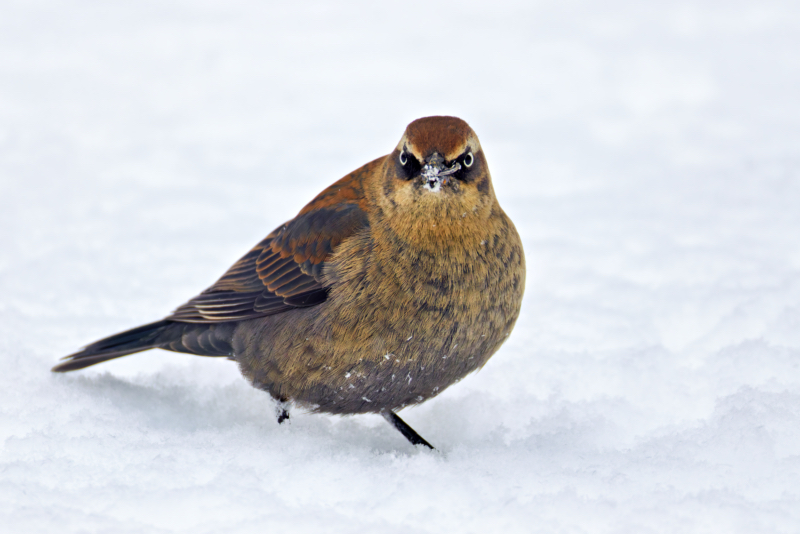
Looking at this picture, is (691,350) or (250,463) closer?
(250,463)

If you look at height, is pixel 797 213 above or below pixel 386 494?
above

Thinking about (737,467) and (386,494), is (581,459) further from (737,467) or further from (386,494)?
(386,494)

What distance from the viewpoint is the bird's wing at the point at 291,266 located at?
4012mm

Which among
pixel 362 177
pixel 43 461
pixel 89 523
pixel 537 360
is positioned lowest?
pixel 89 523

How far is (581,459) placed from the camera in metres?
3.59

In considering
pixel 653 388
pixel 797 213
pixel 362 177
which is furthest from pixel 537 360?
pixel 797 213

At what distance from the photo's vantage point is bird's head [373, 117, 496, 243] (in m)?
3.69

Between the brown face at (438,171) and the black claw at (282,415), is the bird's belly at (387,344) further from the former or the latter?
the brown face at (438,171)

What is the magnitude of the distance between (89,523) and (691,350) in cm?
342

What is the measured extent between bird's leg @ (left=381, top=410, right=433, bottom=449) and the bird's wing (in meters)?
0.72

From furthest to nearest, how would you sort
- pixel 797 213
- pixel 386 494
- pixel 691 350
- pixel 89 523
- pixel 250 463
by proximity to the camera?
pixel 797 213
pixel 691 350
pixel 250 463
pixel 386 494
pixel 89 523

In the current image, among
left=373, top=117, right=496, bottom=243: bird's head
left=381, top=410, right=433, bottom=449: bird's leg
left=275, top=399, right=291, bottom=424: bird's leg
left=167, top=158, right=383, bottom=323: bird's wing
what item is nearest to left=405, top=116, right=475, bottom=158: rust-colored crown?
left=373, top=117, right=496, bottom=243: bird's head

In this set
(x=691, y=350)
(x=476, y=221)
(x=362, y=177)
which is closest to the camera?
(x=476, y=221)

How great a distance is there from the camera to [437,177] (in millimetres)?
3688
